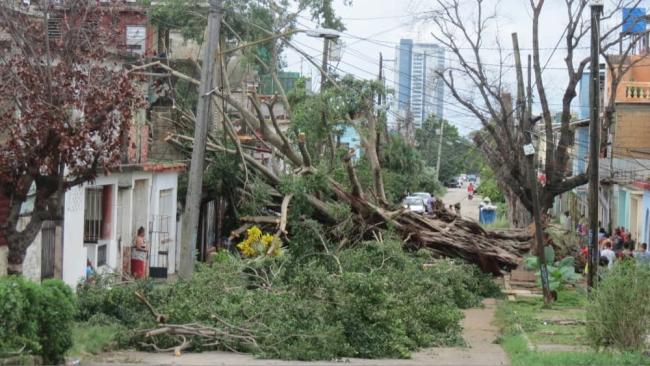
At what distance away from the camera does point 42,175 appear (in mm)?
15055

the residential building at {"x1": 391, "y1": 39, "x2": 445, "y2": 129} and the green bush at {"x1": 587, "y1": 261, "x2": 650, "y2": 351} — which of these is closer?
the green bush at {"x1": 587, "y1": 261, "x2": 650, "y2": 351}

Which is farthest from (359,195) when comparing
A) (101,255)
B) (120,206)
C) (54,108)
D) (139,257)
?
(54,108)

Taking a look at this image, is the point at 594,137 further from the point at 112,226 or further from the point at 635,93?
the point at 635,93

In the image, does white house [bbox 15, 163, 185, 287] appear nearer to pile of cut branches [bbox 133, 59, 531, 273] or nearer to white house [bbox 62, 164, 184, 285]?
white house [bbox 62, 164, 184, 285]

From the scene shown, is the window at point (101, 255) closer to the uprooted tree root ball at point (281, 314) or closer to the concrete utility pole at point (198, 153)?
the uprooted tree root ball at point (281, 314)

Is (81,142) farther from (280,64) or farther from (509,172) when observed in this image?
(280,64)

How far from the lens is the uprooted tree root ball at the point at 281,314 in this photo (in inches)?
675

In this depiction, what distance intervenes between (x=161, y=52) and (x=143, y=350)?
17.4 m

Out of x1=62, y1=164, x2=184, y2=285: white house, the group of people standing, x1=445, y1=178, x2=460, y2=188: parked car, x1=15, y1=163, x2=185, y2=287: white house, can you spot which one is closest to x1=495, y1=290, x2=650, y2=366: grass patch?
the group of people standing

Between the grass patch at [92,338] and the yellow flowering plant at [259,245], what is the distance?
717 cm

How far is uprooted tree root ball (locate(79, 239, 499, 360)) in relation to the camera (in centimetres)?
1716

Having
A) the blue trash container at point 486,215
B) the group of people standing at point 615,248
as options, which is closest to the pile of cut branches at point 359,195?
the group of people standing at point 615,248

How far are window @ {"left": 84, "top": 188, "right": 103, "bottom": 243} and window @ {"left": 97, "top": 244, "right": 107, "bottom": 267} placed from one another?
262 mm


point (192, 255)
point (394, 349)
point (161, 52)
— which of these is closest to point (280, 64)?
point (161, 52)
